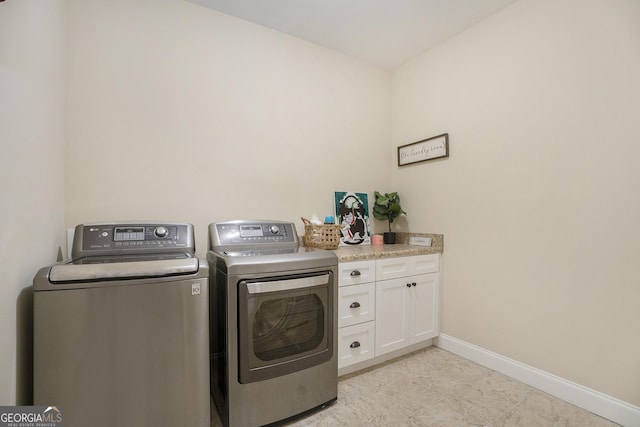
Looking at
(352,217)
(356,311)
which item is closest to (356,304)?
(356,311)

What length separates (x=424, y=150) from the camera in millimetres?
2654

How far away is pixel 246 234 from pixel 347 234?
3.43 ft

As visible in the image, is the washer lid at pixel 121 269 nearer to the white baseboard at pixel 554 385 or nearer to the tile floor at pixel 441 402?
the tile floor at pixel 441 402

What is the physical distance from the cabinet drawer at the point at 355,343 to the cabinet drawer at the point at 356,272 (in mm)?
308

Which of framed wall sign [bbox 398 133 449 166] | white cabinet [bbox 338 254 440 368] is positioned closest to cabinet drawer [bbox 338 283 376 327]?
white cabinet [bbox 338 254 440 368]

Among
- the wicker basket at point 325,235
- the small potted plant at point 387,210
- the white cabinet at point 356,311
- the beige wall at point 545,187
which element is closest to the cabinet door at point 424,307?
the beige wall at point 545,187

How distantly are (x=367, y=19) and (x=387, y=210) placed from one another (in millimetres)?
1637

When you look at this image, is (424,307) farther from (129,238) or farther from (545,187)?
(129,238)

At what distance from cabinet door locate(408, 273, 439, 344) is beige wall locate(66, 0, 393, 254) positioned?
1.04 m

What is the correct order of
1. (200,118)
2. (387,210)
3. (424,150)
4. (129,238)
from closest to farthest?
(129,238) < (200,118) < (424,150) < (387,210)

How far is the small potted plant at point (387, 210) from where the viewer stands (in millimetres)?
2770

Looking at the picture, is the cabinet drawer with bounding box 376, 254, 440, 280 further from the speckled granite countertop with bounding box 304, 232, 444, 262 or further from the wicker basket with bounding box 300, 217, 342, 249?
the wicker basket with bounding box 300, 217, 342, 249

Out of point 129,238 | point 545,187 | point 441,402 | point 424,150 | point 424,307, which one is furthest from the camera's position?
point 424,150

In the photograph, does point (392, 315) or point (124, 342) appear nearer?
point (124, 342)
